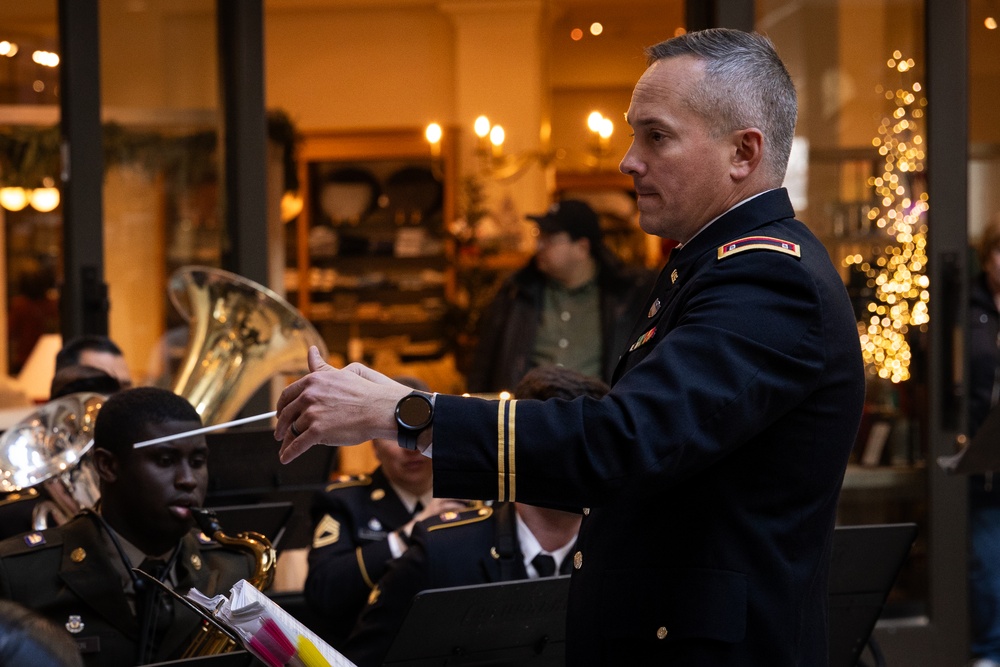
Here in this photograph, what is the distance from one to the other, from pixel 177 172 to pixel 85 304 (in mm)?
616

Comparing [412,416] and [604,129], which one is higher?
[604,129]

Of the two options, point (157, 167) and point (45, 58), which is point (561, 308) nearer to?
point (157, 167)

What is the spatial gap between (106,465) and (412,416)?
1191 mm

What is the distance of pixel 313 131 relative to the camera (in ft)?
28.2

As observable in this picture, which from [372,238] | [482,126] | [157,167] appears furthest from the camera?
[372,238]

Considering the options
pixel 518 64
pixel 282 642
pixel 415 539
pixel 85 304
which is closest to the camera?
pixel 282 642

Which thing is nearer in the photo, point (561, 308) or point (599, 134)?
point (561, 308)

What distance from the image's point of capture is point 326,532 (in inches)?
115

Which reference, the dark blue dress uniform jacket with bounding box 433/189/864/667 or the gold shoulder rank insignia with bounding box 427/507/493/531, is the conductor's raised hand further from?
the gold shoulder rank insignia with bounding box 427/507/493/531


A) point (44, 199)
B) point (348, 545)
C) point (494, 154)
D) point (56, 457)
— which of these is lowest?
point (348, 545)

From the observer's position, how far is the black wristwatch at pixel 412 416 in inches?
53.7

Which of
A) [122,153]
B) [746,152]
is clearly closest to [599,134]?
[122,153]

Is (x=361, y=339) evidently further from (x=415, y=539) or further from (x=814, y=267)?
(x=814, y=267)

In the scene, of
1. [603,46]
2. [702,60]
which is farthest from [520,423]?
[603,46]
